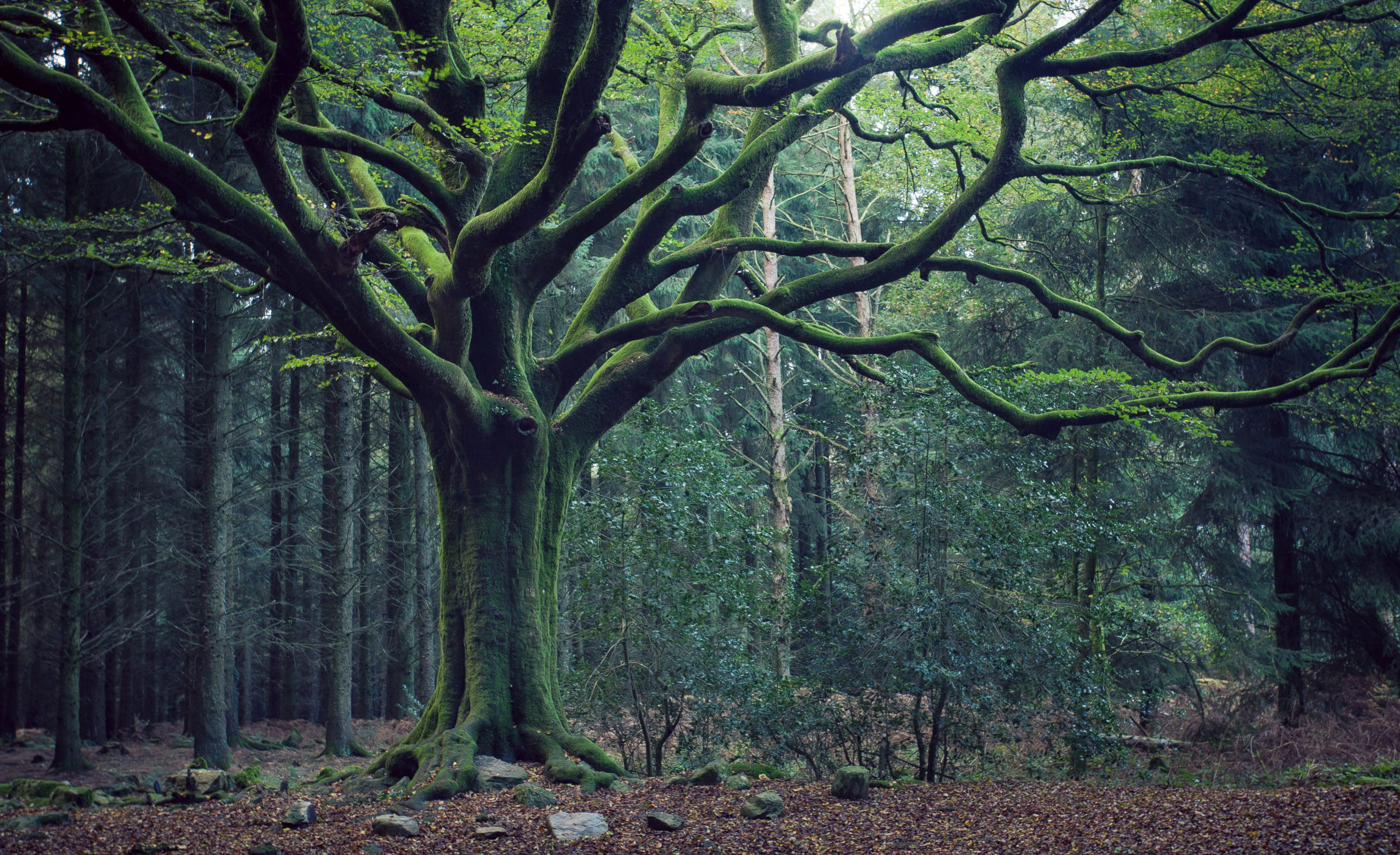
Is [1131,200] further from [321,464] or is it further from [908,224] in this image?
[321,464]

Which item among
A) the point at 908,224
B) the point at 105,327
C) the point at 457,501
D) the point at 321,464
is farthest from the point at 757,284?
the point at 321,464

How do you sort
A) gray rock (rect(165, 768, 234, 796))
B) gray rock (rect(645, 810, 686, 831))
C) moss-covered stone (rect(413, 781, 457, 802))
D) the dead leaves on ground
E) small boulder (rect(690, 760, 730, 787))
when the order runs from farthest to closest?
gray rock (rect(165, 768, 234, 796)) → small boulder (rect(690, 760, 730, 787)) → moss-covered stone (rect(413, 781, 457, 802)) → gray rock (rect(645, 810, 686, 831)) → the dead leaves on ground

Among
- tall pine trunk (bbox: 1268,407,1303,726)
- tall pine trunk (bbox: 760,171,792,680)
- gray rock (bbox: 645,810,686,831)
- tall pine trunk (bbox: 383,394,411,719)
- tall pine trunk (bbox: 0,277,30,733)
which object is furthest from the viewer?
tall pine trunk (bbox: 383,394,411,719)

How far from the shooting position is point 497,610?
22.8ft

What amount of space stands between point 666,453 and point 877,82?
10.3 m

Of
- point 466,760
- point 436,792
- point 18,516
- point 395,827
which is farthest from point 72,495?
point 395,827

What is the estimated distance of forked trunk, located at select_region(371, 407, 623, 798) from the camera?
262 inches

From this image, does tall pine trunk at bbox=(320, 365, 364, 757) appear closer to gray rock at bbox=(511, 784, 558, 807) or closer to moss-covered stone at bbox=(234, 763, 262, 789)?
moss-covered stone at bbox=(234, 763, 262, 789)

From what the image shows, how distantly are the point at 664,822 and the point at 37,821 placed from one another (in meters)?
4.23

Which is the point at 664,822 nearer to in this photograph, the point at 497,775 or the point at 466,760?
the point at 497,775

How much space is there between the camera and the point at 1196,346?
431 inches

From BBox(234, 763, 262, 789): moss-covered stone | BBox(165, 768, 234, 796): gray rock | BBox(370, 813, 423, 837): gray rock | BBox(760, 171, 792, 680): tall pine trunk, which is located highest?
BBox(760, 171, 792, 680): tall pine trunk

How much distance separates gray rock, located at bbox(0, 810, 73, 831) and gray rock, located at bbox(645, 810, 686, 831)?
156 inches

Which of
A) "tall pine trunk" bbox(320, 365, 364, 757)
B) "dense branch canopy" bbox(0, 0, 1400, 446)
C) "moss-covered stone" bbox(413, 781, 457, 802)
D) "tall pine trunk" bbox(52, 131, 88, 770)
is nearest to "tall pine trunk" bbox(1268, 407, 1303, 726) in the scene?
"dense branch canopy" bbox(0, 0, 1400, 446)
